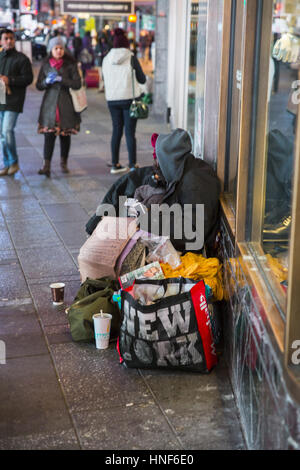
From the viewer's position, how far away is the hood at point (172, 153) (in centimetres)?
529

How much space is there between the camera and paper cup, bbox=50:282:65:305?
5.35 m

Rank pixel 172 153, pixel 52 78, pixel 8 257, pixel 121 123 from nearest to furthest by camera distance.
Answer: pixel 172 153 → pixel 8 257 → pixel 52 78 → pixel 121 123

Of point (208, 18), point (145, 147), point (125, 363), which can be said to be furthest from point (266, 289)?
point (145, 147)

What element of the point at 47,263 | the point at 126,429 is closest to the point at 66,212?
the point at 47,263

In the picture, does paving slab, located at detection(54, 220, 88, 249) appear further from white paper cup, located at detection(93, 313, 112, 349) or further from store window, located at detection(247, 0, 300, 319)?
store window, located at detection(247, 0, 300, 319)

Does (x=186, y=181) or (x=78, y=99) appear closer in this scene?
(x=186, y=181)

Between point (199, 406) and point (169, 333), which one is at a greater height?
point (169, 333)

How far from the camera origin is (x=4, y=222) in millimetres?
7695

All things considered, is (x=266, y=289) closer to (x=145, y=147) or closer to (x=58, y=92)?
(x=58, y=92)

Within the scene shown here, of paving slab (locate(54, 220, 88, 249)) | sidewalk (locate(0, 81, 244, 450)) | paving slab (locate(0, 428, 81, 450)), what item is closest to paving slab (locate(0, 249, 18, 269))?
sidewalk (locate(0, 81, 244, 450))

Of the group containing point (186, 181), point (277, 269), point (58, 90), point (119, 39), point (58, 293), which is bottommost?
point (58, 293)

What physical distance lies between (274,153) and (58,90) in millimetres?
5746

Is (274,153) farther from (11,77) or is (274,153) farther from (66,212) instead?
(11,77)

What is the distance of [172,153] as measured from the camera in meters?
5.29
